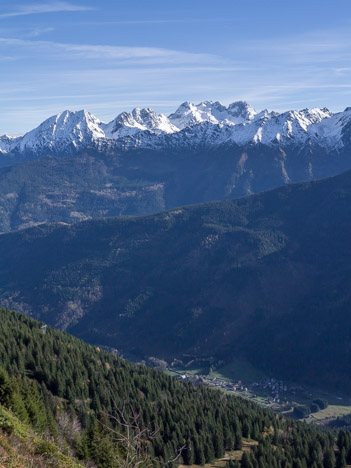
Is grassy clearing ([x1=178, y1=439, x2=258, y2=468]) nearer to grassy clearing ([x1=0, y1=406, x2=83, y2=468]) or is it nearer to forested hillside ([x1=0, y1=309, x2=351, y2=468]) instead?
forested hillside ([x1=0, y1=309, x2=351, y2=468])

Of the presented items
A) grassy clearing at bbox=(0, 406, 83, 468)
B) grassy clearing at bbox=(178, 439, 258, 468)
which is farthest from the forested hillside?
grassy clearing at bbox=(0, 406, 83, 468)

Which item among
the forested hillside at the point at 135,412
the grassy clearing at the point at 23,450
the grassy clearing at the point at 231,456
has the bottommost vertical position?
the grassy clearing at the point at 231,456

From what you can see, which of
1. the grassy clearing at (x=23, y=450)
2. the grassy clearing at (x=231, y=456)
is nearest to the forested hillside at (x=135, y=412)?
the grassy clearing at (x=231, y=456)

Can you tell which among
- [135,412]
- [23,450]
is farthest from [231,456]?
[23,450]

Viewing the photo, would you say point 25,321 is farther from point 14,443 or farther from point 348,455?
point 14,443

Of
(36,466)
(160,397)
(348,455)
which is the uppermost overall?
(36,466)

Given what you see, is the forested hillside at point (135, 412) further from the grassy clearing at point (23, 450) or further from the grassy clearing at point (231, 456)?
the grassy clearing at point (23, 450)

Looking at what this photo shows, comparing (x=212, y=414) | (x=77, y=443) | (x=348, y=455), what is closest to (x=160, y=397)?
(x=212, y=414)

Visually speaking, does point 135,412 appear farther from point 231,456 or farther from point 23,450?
point 23,450
